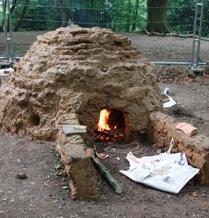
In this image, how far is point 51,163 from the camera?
5742 millimetres

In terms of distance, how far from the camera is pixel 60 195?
5.03 meters

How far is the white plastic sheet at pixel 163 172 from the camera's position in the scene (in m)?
5.36

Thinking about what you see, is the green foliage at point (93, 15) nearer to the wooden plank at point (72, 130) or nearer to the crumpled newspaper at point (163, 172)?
the wooden plank at point (72, 130)

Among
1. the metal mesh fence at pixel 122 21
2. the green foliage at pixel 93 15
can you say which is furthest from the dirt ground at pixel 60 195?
the green foliage at pixel 93 15

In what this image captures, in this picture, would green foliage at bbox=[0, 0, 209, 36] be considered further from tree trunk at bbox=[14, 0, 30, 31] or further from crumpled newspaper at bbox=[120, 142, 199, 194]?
crumpled newspaper at bbox=[120, 142, 199, 194]

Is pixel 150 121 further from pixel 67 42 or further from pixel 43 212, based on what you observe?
pixel 43 212

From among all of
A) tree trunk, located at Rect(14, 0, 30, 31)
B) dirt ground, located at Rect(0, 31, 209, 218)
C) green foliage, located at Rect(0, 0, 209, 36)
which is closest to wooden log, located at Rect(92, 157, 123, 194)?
dirt ground, located at Rect(0, 31, 209, 218)

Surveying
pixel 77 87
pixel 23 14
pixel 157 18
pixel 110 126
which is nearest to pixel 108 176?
pixel 77 87

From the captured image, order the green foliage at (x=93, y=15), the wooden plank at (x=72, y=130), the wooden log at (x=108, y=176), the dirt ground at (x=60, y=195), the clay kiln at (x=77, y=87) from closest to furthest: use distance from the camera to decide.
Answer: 1. the dirt ground at (x=60, y=195)
2. the wooden log at (x=108, y=176)
3. the wooden plank at (x=72, y=130)
4. the clay kiln at (x=77, y=87)
5. the green foliage at (x=93, y=15)

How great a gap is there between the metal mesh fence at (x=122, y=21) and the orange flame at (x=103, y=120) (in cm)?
553

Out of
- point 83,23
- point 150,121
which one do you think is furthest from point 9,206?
point 83,23

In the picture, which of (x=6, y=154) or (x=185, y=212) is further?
(x=6, y=154)

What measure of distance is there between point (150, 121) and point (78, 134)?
1444mm

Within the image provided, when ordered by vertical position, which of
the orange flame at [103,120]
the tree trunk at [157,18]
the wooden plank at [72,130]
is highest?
the tree trunk at [157,18]
